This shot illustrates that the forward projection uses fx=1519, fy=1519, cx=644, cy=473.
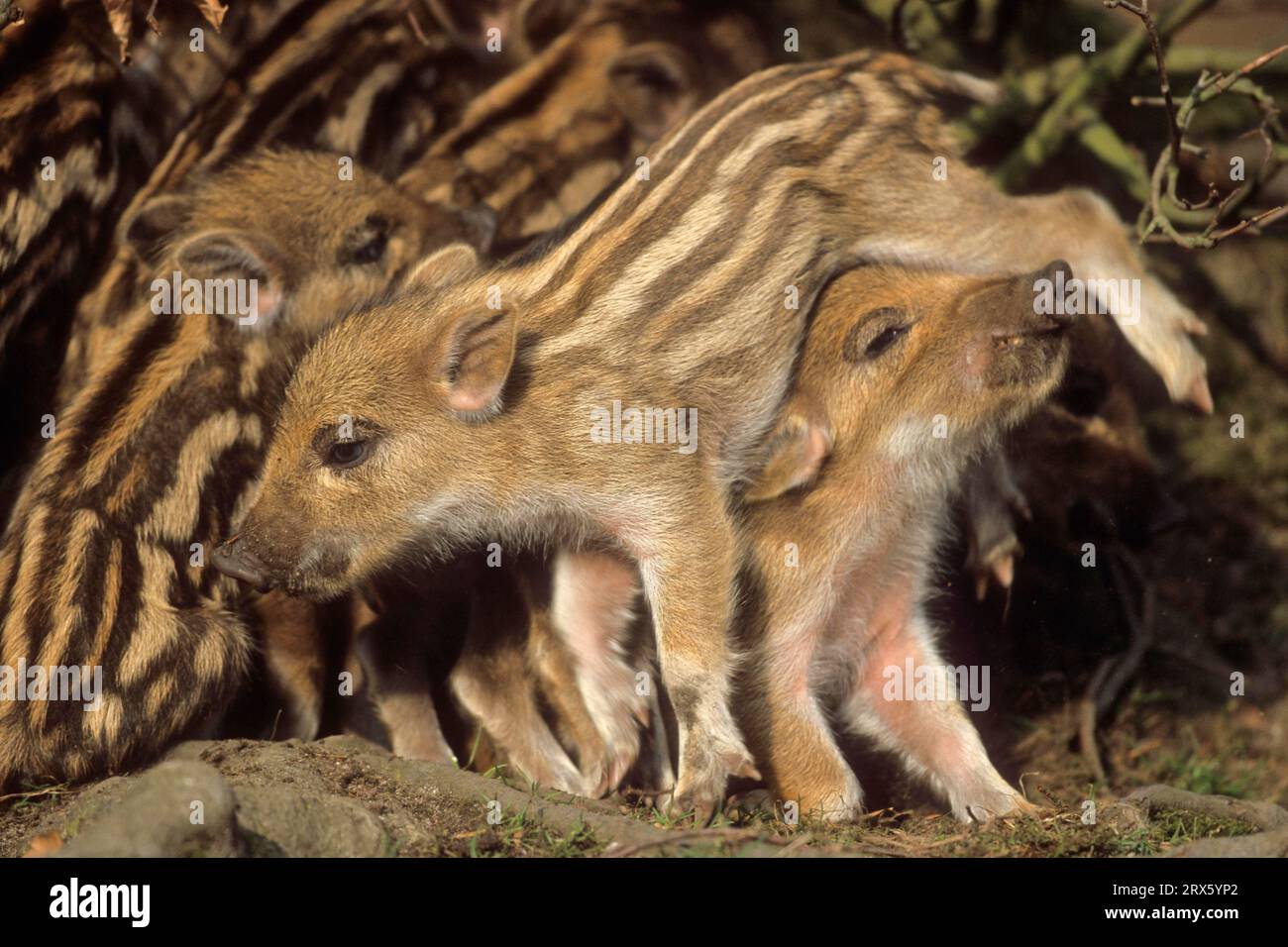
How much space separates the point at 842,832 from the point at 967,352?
1509mm

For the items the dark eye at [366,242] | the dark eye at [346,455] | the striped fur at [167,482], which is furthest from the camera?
the dark eye at [366,242]

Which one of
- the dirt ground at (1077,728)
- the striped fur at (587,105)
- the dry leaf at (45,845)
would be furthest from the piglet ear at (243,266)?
the dry leaf at (45,845)

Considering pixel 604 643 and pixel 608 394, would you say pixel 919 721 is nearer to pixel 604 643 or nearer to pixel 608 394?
pixel 604 643

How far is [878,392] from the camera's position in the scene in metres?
4.70

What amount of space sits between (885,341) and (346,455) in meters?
1.68

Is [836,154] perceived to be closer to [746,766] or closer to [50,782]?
[746,766]

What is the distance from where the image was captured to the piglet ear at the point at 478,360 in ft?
14.5

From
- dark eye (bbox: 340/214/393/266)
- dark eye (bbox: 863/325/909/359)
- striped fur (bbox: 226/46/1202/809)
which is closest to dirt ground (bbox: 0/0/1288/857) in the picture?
striped fur (bbox: 226/46/1202/809)

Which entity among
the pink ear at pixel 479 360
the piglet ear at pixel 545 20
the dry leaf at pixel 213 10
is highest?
the piglet ear at pixel 545 20

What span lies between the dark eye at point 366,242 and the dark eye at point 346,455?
1368 mm

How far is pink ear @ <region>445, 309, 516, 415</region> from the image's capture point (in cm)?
442

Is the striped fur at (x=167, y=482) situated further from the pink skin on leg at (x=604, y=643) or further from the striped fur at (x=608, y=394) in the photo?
the pink skin on leg at (x=604, y=643)
